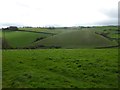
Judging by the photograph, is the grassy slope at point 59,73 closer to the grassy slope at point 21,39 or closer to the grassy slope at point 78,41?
the grassy slope at point 78,41

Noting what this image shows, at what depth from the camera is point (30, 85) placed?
20203 mm

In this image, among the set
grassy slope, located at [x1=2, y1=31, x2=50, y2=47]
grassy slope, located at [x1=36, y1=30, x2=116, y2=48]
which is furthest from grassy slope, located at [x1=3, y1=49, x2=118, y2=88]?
grassy slope, located at [x1=2, y1=31, x2=50, y2=47]

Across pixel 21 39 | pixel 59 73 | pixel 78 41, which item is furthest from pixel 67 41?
pixel 59 73

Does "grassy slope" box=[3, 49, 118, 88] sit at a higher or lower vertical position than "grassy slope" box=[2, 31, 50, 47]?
lower

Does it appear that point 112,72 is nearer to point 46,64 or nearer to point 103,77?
point 103,77

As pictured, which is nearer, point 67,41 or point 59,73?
point 59,73

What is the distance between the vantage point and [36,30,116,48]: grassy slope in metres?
80.3

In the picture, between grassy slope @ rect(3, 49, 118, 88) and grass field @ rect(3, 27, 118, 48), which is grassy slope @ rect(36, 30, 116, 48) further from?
grassy slope @ rect(3, 49, 118, 88)

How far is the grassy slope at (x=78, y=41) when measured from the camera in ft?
264

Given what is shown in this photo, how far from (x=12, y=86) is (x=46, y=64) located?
9.21m

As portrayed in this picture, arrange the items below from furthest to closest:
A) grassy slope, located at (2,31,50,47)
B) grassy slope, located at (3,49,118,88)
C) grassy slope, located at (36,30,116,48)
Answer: grassy slope, located at (2,31,50,47) < grassy slope, located at (36,30,116,48) < grassy slope, located at (3,49,118,88)

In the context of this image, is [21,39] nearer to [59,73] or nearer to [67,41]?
[67,41]

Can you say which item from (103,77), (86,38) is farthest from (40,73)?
(86,38)

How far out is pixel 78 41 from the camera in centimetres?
8388
